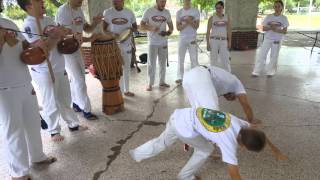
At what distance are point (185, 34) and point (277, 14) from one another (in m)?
2.03

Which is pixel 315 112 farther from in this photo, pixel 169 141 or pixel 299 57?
pixel 299 57

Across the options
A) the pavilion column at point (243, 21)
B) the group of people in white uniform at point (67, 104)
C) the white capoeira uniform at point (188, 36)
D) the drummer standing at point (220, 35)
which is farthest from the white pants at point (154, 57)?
the pavilion column at point (243, 21)

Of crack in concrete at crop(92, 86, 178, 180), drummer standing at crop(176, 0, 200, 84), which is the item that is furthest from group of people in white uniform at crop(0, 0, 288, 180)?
drummer standing at crop(176, 0, 200, 84)

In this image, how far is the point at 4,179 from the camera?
3.21 m

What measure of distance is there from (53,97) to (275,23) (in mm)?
4937

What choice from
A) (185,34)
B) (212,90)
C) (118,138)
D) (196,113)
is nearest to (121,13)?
(185,34)

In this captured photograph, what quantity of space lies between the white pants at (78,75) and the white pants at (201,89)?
1.73 metres

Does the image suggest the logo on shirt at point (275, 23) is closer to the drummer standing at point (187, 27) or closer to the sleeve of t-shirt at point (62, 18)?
the drummer standing at point (187, 27)

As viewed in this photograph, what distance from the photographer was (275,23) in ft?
22.2

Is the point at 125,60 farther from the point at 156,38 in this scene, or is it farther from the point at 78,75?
the point at 78,75

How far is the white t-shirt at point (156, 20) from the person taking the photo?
612 centimetres

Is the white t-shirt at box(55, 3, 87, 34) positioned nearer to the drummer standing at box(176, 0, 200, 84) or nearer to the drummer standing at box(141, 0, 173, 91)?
the drummer standing at box(141, 0, 173, 91)

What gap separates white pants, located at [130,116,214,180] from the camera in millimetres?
2910

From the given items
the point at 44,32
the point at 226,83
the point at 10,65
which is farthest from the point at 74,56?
the point at 226,83
